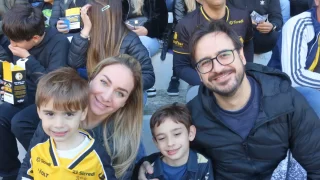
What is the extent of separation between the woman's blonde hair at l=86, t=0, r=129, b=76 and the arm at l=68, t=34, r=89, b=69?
4cm

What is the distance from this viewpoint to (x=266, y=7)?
150 inches

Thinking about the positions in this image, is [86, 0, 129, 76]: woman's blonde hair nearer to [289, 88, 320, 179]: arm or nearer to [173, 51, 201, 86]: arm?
[173, 51, 201, 86]: arm

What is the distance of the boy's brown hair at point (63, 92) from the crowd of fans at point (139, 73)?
0.04 ft

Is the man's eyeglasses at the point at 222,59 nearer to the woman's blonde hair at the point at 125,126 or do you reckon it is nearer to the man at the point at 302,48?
the woman's blonde hair at the point at 125,126

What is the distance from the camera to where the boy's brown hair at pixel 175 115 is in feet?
7.27

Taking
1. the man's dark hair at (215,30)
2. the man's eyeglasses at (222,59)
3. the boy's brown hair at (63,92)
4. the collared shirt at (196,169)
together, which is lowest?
the collared shirt at (196,169)

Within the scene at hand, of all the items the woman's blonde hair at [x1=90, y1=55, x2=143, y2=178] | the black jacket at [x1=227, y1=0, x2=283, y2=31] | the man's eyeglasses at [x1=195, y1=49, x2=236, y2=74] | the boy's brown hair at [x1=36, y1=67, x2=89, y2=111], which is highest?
the man's eyeglasses at [x1=195, y1=49, x2=236, y2=74]

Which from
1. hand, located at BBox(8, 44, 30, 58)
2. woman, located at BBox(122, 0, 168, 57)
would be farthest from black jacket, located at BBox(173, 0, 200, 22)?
hand, located at BBox(8, 44, 30, 58)

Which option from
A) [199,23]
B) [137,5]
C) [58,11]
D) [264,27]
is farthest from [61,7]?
[264,27]

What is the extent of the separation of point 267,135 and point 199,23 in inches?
47.4

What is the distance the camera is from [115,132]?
7.36 ft

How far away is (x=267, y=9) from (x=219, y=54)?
6.60ft

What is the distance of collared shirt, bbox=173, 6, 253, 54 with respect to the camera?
3.04m

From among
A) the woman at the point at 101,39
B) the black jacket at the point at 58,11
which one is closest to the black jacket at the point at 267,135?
the woman at the point at 101,39
